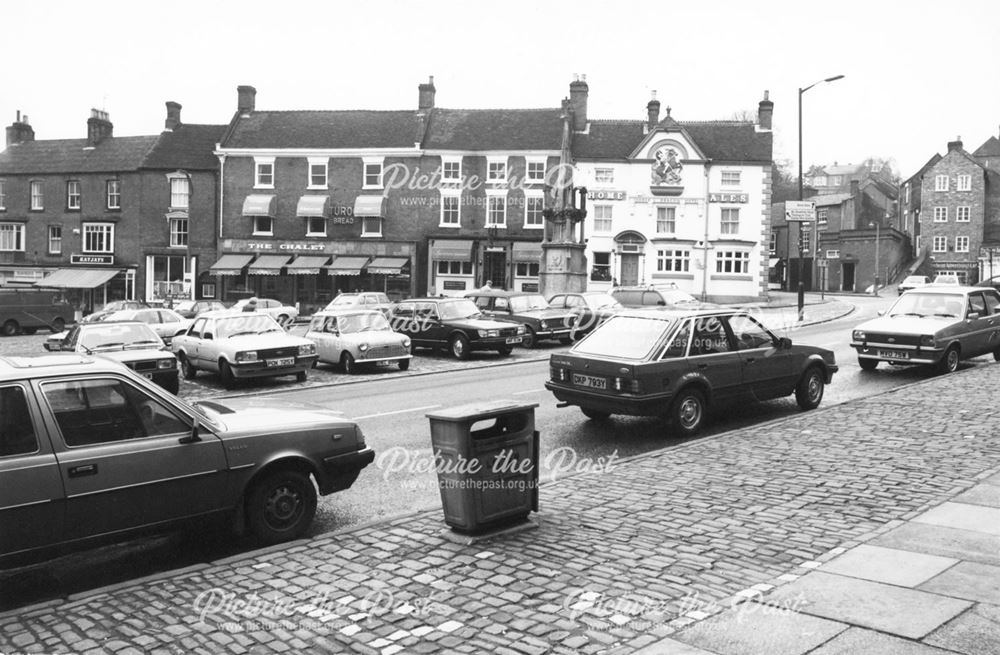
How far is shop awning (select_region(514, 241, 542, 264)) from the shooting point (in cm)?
4801

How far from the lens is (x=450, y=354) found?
23.4 m

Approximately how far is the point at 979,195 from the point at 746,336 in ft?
229

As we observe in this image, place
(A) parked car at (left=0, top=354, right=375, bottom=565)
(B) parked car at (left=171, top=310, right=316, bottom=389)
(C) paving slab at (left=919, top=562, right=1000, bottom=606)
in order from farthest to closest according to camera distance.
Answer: (B) parked car at (left=171, top=310, right=316, bottom=389)
(A) parked car at (left=0, top=354, right=375, bottom=565)
(C) paving slab at (left=919, top=562, right=1000, bottom=606)

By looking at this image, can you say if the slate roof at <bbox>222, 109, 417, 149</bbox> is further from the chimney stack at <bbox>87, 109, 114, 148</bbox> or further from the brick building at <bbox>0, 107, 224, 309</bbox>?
the chimney stack at <bbox>87, 109, 114, 148</bbox>

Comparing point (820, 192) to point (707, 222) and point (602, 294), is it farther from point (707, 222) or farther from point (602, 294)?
point (602, 294)

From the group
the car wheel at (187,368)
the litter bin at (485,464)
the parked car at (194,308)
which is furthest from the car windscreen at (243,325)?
the parked car at (194,308)

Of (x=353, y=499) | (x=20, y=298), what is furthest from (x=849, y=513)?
(x=20, y=298)

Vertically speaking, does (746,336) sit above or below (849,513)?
above

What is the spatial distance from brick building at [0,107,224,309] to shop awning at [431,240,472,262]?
46.5 ft

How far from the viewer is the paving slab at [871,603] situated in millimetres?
4801

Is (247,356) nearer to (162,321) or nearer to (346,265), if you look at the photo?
(162,321)

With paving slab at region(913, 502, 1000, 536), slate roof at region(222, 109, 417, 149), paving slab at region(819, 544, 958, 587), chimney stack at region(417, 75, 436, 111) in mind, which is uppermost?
chimney stack at region(417, 75, 436, 111)

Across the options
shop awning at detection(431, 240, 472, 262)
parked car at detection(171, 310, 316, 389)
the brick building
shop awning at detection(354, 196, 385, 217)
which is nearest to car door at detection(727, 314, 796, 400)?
parked car at detection(171, 310, 316, 389)

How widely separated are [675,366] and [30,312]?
116 ft
